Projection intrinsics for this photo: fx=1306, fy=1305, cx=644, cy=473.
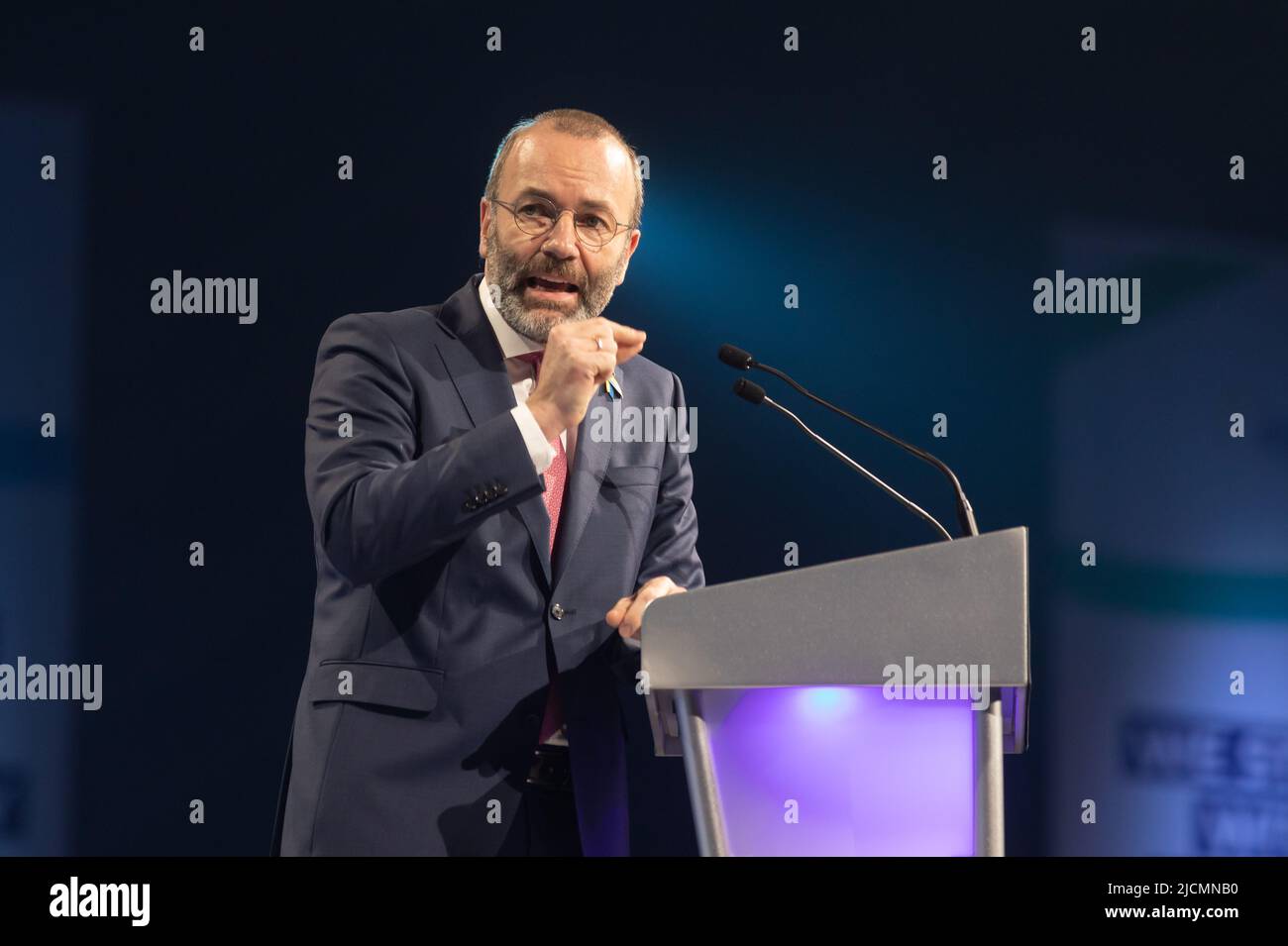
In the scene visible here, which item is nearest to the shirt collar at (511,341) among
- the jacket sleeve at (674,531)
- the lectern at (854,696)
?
the jacket sleeve at (674,531)

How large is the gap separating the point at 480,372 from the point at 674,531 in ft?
1.45

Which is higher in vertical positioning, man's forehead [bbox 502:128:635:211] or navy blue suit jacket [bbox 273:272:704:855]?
man's forehead [bbox 502:128:635:211]

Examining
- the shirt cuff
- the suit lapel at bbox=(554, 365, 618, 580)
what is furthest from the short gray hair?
the shirt cuff

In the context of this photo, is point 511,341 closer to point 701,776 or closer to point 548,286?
point 548,286

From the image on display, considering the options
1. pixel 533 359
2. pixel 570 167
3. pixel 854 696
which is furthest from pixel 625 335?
pixel 854 696

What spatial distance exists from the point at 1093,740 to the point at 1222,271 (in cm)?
124

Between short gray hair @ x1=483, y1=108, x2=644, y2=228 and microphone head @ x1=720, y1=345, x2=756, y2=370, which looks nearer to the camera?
microphone head @ x1=720, y1=345, x2=756, y2=370

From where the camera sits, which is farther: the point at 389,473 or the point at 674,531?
the point at 674,531

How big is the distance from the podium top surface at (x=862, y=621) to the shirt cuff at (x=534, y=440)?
39cm

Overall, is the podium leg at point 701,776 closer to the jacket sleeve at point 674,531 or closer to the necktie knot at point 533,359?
the jacket sleeve at point 674,531

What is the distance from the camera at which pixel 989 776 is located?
4.62 ft

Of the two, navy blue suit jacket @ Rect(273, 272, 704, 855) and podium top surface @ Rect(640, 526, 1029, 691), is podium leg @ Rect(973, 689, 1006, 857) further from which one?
navy blue suit jacket @ Rect(273, 272, 704, 855)

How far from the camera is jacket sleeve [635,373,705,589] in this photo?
7.30ft

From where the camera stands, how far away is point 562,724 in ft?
6.63
